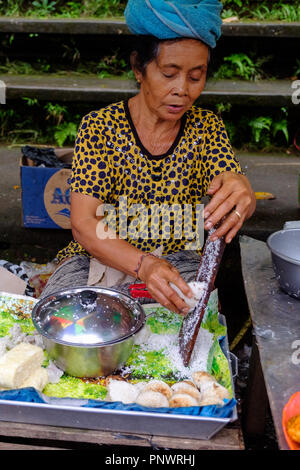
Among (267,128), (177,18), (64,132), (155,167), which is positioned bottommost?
(64,132)

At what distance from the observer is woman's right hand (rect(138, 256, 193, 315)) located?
1.67 m

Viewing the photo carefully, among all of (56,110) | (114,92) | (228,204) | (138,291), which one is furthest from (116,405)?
(56,110)

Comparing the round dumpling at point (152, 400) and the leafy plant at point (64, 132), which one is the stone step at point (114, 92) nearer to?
the leafy plant at point (64, 132)

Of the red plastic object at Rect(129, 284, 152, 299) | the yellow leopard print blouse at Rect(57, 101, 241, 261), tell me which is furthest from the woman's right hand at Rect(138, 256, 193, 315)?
the yellow leopard print blouse at Rect(57, 101, 241, 261)

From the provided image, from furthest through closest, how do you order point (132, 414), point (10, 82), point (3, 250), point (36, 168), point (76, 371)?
point (10, 82), point (3, 250), point (36, 168), point (76, 371), point (132, 414)

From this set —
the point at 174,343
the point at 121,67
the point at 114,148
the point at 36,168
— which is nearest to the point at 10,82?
the point at 121,67

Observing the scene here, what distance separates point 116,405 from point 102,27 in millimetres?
3729

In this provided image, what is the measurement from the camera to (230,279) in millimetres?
3326

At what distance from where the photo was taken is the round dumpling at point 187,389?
1591mm

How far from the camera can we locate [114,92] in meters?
4.24

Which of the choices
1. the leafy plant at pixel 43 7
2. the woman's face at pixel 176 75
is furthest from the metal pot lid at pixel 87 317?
the leafy plant at pixel 43 7

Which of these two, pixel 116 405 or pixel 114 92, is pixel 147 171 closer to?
pixel 116 405

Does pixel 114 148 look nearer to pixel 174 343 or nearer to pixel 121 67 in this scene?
pixel 174 343
